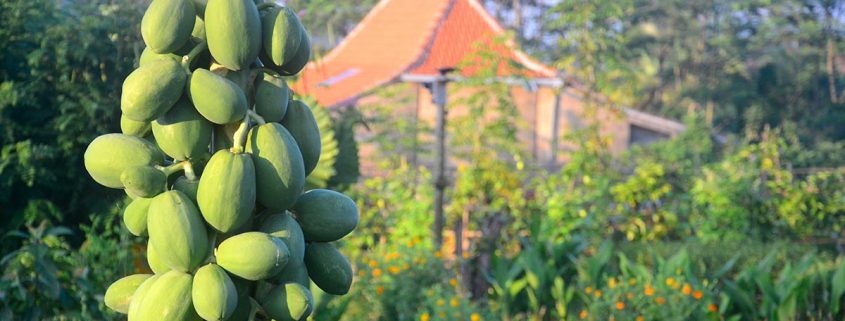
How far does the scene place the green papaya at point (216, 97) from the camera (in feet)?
4.32

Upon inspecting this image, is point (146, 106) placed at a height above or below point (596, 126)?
above

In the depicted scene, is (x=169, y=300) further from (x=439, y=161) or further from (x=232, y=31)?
(x=439, y=161)

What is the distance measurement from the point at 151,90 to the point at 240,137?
13cm

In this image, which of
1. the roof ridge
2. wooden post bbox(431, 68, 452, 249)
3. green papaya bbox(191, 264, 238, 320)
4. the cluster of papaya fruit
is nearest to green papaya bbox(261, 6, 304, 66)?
the cluster of papaya fruit

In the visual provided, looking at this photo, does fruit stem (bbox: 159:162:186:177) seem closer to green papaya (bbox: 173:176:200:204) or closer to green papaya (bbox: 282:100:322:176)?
green papaya (bbox: 173:176:200:204)

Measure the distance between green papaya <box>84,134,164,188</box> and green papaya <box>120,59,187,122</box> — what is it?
4 centimetres

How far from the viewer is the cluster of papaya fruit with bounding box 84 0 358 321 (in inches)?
50.9

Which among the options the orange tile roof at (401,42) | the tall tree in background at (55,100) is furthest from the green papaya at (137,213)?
the orange tile roof at (401,42)

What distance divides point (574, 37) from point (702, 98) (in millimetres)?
21547

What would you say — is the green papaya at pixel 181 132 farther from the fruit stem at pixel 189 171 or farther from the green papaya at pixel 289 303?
the green papaya at pixel 289 303

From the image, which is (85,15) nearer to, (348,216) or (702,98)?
(348,216)

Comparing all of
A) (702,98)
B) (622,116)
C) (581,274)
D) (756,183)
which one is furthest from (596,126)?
(702,98)

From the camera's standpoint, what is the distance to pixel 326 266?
146 centimetres

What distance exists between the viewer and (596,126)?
8.91 metres
